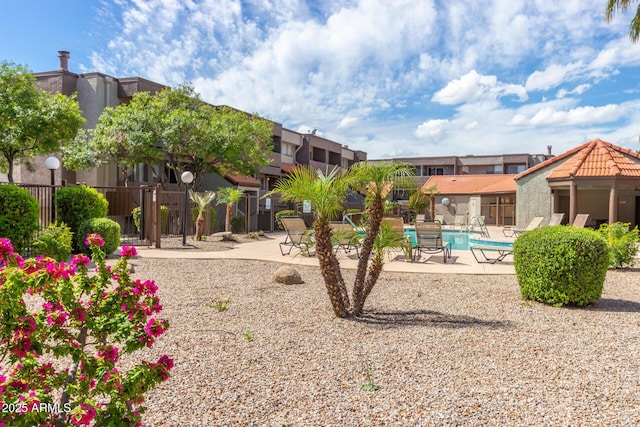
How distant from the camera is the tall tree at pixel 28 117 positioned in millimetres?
16734

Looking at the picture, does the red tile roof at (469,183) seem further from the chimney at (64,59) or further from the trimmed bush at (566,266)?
the trimmed bush at (566,266)

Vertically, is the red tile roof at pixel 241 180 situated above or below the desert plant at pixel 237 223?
above

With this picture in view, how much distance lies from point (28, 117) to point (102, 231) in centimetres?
759

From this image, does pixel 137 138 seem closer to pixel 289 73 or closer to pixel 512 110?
pixel 289 73

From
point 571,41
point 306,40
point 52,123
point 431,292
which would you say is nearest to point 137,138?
Result: point 52,123

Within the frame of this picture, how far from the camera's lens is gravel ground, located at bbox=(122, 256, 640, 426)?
3.37 metres

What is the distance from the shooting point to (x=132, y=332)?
264cm

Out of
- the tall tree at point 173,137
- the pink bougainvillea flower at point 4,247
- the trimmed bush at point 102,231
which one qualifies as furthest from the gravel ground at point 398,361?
the tall tree at point 173,137

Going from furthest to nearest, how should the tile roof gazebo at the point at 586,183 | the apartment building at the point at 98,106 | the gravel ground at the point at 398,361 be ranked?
the apartment building at the point at 98,106
the tile roof gazebo at the point at 586,183
the gravel ground at the point at 398,361

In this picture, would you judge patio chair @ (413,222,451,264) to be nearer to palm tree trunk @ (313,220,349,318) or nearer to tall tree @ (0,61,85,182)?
palm tree trunk @ (313,220,349,318)

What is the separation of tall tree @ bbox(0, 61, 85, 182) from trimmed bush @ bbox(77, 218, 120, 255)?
22.2 feet

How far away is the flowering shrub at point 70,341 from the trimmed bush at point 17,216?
8989 mm

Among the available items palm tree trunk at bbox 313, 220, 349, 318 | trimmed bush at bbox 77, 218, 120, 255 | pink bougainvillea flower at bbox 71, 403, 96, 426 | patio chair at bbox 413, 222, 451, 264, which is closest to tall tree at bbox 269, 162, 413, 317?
palm tree trunk at bbox 313, 220, 349, 318

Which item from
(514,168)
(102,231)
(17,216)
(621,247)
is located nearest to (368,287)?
(621,247)
